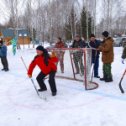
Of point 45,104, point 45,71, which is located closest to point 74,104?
point 45,104

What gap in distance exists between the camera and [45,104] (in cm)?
639

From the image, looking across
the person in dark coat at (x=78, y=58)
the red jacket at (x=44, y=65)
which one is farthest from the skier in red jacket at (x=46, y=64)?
the person in dark coat at (x=78, y=58)

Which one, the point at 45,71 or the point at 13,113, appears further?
the point at 45,71

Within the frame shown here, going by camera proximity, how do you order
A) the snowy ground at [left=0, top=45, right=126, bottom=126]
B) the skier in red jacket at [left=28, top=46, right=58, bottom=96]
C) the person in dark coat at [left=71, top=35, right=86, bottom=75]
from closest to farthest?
the snowy ground at [left=0, top=45, right=126, bottom=126] → the skier in red jacket at [left=28, top=46, right=58, bottom=96] → the person in dark coat at [left=71, top=35, right=86, bottom=75]

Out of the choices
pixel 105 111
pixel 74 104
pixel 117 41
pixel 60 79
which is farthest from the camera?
pixel 117 41

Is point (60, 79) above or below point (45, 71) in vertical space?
below

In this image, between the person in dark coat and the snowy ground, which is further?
the person in dark coat

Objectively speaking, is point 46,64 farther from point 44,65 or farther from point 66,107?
point 66,107

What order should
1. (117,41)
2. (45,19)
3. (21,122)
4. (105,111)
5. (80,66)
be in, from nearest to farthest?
(21,122)
(105,111)
(80,66)
(117,41)
(45,19)

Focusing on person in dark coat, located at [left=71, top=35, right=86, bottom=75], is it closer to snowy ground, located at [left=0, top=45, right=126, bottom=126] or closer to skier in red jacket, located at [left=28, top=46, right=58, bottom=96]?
snowy ground, located at [left=0, top=45, right=126, bottom=126]

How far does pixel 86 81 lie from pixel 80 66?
3.54 ft

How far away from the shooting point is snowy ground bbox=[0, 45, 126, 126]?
525 centimetres

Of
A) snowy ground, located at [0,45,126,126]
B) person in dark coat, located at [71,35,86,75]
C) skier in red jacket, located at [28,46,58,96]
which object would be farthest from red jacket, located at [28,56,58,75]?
person in dark coat, located at [71,35,86,75]

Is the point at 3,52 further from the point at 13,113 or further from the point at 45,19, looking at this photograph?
the point at 45,19
